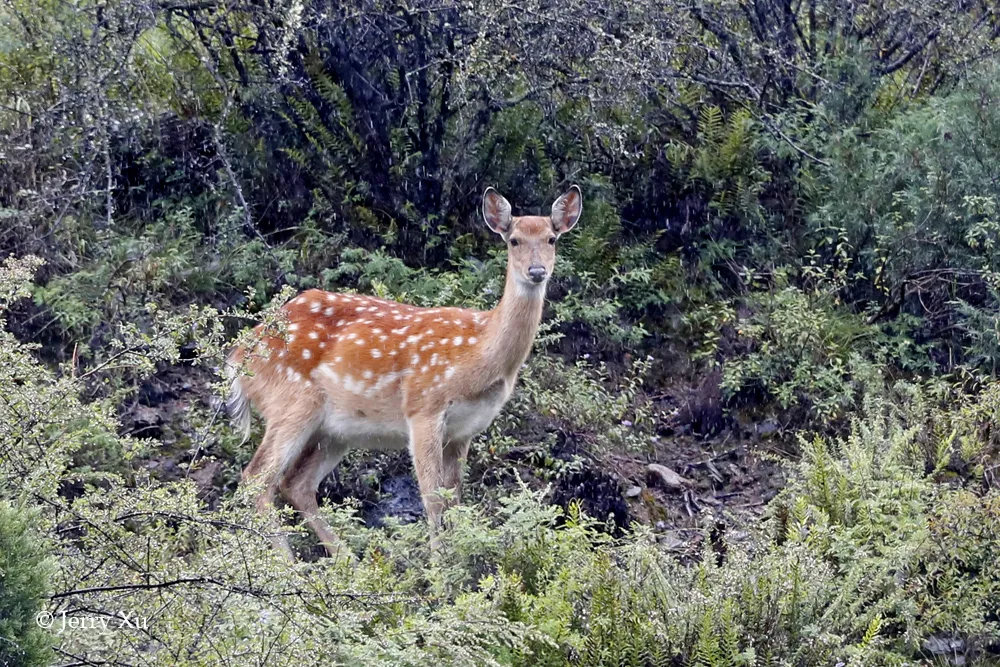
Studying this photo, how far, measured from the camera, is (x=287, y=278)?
1012 cm

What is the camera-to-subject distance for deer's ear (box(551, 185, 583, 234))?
359 inches

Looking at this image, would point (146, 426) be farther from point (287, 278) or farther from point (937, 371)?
point (937, 371)

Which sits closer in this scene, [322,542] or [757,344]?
[322,542]

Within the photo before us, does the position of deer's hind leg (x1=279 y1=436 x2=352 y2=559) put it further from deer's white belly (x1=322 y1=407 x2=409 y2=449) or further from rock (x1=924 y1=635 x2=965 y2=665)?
rock (x1=924 y1=635 x2=965 y2=665)

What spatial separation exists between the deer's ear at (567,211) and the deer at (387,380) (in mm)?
163

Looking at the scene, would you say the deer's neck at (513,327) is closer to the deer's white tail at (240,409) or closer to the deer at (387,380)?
the deer at (387,380)

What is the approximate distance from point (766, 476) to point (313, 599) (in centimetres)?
450

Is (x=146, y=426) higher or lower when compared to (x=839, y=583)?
lower

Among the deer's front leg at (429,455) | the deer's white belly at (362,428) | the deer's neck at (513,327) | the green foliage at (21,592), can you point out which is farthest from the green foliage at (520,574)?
the deer's neck at (513,327)

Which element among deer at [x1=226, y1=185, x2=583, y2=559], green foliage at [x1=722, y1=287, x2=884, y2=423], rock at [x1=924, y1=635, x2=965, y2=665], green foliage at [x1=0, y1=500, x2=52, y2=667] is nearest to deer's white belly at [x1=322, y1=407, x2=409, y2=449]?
deer at [x1=226, y1=185, x2=583, y2=559]

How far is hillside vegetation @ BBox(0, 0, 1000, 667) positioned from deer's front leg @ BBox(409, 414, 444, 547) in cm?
30

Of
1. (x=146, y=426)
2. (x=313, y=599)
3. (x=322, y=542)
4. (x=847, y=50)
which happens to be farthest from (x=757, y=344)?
(x=313, y=599)

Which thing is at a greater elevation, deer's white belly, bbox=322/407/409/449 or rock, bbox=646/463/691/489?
deer's white belly, bbox=322/407/409/449

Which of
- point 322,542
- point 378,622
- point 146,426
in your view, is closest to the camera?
point 378,622
